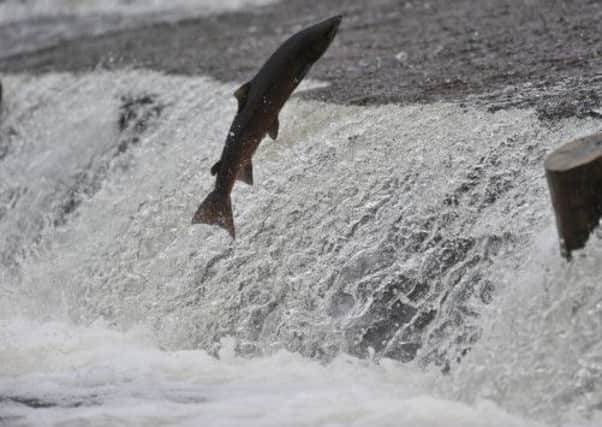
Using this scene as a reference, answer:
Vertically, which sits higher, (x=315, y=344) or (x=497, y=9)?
(x=497, y=9)

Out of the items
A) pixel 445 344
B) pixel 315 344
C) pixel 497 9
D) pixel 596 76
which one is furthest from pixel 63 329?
pixel 497 9

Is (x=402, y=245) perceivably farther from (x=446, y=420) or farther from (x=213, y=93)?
(x=213, y=93)

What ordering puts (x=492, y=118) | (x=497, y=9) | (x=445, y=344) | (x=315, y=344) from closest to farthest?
1. (x=445, y=344)
2. (x=315, y=344)
3. (x=492, y=118)
4. (x=497, y=9)

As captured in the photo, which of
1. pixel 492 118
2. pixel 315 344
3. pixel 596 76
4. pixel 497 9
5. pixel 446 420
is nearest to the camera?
pixel 446 420

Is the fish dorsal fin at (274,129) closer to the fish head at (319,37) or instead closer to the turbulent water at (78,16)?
the fish head at (319,37)

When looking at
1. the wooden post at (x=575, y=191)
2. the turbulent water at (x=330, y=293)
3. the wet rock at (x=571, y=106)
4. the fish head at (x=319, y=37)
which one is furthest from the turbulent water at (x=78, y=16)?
the wooden post at (x=575, y=191)

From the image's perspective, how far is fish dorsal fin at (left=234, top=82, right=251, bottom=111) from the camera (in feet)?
14.1

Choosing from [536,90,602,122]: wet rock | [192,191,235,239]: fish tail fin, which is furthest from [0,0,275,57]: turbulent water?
[192,191,235,239]: fish tail fin

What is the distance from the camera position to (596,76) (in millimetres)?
5246

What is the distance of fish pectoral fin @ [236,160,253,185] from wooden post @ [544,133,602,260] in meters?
1.22

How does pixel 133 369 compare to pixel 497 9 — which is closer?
pixel 133 369

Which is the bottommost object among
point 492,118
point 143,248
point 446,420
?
point 446,420

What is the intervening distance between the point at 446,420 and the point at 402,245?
1.00 meters

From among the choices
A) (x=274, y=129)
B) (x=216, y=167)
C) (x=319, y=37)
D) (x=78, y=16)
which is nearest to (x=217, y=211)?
(x=216, y=167)
